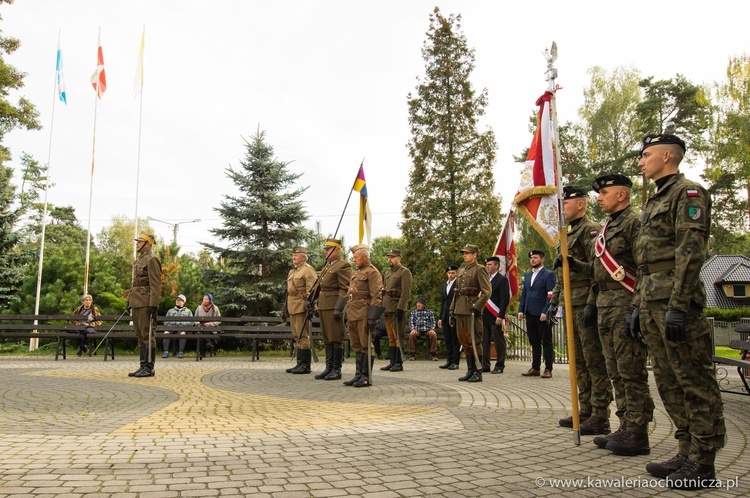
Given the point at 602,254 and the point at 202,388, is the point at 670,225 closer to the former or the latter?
the point at 602,254

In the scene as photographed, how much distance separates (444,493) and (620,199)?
2.95 meters

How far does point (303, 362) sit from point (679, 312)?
26.9ft

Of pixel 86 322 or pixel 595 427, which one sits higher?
pixel 86 322

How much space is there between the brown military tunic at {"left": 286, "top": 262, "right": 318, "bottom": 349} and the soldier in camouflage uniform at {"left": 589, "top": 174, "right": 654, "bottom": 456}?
637 cm

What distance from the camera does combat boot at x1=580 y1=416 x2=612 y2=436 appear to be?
16.9 feet

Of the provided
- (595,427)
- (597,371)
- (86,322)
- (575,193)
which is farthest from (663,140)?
(86,322)

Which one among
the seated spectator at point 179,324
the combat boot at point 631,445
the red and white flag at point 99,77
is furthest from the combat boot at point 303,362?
the red and white flag at point 99,77

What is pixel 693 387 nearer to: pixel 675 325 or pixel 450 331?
pixel 675 325

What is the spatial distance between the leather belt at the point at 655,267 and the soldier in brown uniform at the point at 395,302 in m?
7.55

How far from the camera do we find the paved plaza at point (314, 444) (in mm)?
3482

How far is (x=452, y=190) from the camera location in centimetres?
1717

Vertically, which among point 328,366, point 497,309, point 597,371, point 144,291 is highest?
point 144,291

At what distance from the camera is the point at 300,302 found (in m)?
10.7

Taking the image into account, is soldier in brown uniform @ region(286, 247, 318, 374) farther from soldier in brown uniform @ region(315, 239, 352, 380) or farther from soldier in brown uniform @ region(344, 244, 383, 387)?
soldier in brown uniform @ region(344, 244, 383, 387)
